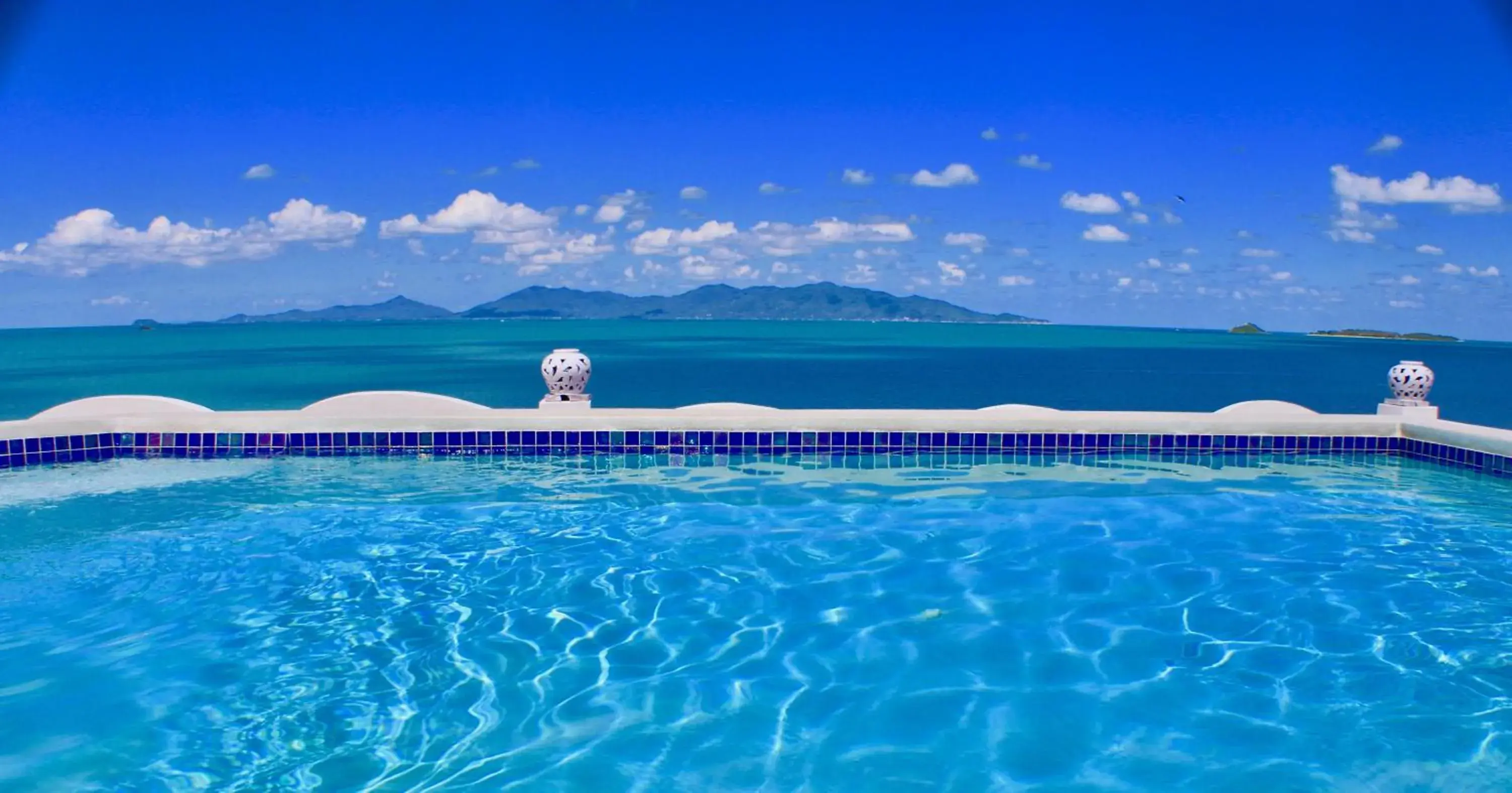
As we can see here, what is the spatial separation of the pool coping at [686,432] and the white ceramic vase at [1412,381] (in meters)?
0.34

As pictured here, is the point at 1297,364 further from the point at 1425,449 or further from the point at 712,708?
the point at 712,708

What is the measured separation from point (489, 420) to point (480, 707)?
21.5 ft

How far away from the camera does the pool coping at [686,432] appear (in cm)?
1045

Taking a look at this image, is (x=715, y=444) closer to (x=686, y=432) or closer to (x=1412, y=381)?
(x=686, y=432)

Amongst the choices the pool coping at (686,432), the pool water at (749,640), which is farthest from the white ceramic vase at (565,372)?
the pool water at (749,640)

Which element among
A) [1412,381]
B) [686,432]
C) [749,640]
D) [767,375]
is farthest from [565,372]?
[767,375]

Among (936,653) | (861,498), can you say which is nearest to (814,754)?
(936,653)

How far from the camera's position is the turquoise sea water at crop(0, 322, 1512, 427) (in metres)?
36.7

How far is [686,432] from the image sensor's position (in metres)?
10.7

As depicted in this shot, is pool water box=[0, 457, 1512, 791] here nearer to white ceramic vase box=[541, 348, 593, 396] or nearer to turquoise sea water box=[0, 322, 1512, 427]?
white ceramic vase box=[541, 348, 593, 396]

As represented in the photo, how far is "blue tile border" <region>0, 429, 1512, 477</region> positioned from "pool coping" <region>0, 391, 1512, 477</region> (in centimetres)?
1

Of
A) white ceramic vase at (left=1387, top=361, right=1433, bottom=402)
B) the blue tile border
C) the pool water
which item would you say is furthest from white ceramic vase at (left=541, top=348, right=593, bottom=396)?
white ceramic vase at (left=1387, top=361, right=1433, bottom=402)

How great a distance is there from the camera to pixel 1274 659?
16.7ft

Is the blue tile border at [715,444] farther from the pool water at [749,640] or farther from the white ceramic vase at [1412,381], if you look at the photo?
the pool water at [749,640]
